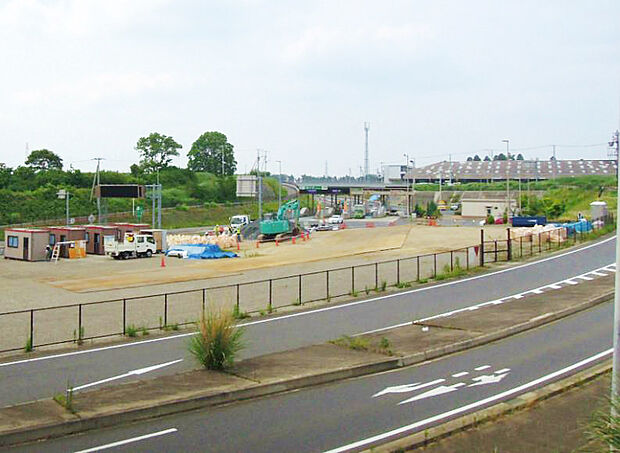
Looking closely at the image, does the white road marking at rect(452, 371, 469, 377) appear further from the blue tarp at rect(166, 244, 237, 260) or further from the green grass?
the blue tarp at rect(166, 244, 237, 260)

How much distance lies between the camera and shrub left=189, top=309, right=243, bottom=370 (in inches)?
586

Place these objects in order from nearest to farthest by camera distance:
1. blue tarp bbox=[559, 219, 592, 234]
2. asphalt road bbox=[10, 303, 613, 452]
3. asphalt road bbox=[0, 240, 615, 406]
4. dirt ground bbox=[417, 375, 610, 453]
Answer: dirt ground bbox=[417, 375, 610, 453], asphalt road bbox=[10, 303, 613, 452], asphalt road bbox=[0, 240, 615, 406], blue tarp bbox=[559, 219, 592, 234]

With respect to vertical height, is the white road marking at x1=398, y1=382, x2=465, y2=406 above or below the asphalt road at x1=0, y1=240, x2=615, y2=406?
above

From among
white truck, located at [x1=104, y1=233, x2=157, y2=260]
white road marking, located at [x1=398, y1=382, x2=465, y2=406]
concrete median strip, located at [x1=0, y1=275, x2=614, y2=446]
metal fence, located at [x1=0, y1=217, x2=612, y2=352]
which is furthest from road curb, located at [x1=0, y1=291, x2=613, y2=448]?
white truck, located at [x1=104, y1=233, x2=157, y2=260]

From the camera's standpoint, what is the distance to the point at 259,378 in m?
14.2

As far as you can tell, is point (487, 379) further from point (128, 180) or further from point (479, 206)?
point (128, 180)

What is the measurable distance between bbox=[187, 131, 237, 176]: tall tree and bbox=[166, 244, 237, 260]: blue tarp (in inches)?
4624

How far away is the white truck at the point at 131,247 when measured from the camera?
58.0 m

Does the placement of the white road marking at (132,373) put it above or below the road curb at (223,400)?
below

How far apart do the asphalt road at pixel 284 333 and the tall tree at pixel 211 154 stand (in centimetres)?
14635

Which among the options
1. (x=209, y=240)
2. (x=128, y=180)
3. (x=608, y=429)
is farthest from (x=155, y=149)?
(x=608, y=429)

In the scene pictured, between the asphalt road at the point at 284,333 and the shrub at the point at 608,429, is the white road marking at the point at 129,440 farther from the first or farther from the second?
the shrub at the point at 608,429

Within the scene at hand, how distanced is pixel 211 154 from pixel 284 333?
529 ft

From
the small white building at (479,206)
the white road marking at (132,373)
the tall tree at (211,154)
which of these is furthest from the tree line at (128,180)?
the white road marking at (132,373)
